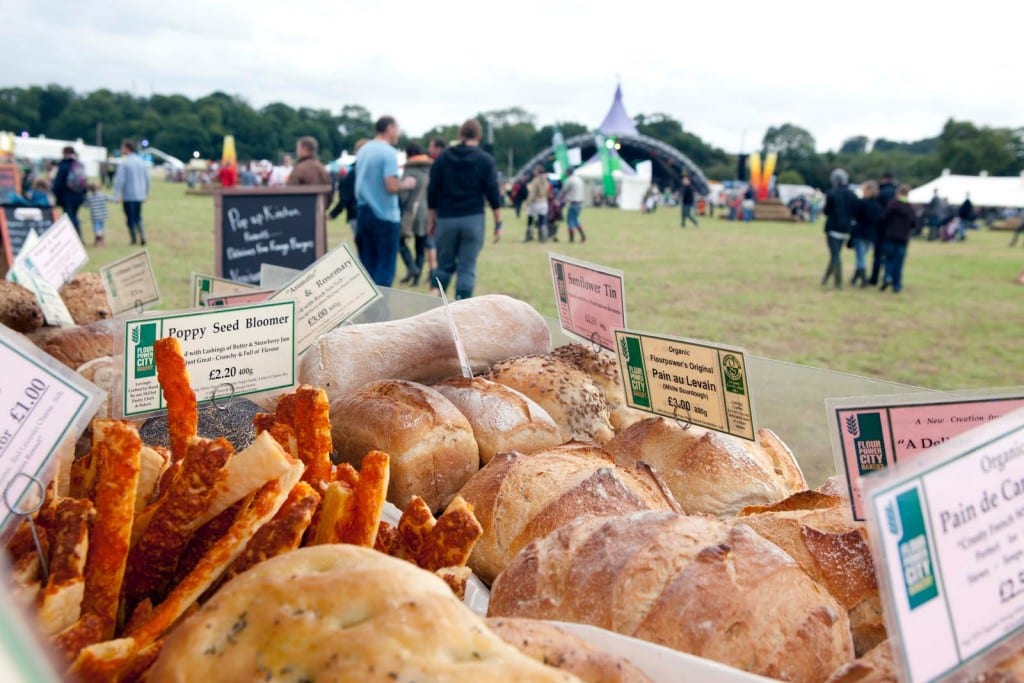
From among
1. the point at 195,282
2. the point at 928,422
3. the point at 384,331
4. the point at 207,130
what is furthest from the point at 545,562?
the point at 207,130

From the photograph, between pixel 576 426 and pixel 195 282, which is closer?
pixel 576 426

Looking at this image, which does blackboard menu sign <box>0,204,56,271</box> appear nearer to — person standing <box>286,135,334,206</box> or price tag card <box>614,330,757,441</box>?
person standing <box>286,135,334,206</box>

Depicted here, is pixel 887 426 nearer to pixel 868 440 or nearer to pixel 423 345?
pixel 868 440

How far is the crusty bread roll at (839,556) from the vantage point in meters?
1.19

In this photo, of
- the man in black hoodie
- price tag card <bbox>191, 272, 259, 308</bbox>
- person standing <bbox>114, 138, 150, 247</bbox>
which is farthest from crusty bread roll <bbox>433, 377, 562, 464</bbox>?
person standing <bbox>114, 138, 150, 247</bbox>

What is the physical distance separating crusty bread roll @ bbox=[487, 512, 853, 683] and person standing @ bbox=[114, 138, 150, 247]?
12.5 m

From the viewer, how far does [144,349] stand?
1.70 m

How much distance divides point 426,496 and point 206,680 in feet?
3.49

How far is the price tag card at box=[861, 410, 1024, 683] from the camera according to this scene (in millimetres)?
780

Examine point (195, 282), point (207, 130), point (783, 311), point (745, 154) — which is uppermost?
point (207, 130)

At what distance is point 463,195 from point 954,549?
608 centimetres

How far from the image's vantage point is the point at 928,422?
4.17 ft

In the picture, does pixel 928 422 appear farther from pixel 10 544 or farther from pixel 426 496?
pixel 10 544

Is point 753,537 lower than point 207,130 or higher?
lower
